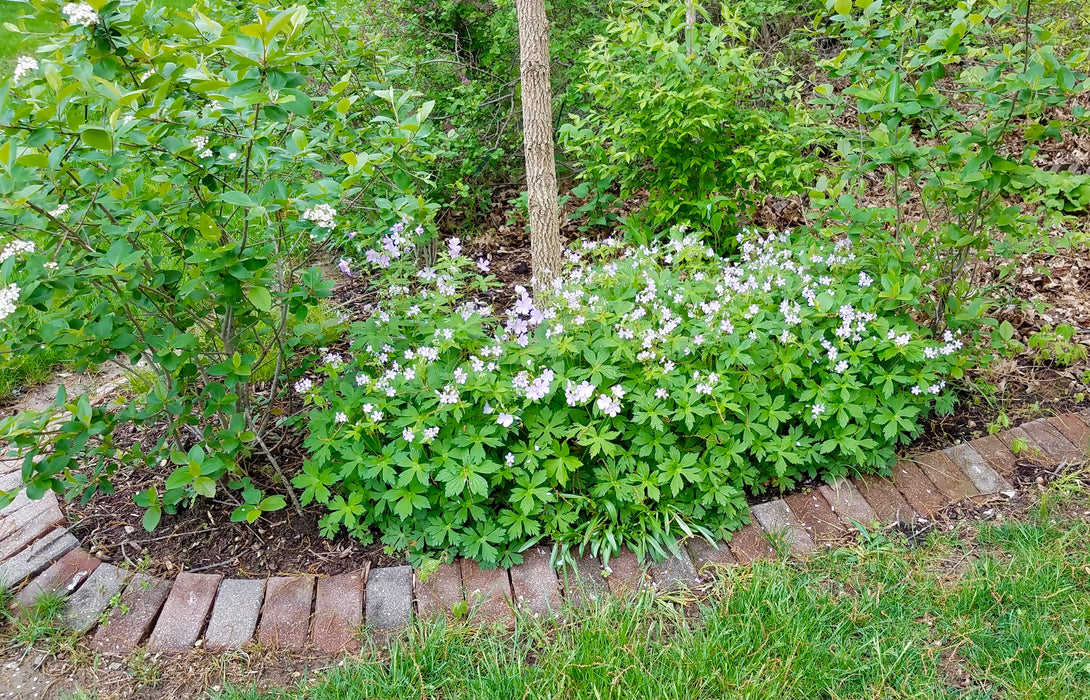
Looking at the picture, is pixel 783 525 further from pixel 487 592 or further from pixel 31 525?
pixel 31 525

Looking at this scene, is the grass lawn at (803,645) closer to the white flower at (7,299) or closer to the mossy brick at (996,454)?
the mossy brick at (996,454)

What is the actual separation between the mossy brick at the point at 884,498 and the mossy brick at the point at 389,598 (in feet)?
4.51

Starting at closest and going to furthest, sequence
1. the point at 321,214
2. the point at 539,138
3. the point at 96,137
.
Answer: the point at 96,137, the point at 321,214, the point at 539,138

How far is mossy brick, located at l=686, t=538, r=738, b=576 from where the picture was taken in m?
2.39

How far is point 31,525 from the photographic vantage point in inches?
102

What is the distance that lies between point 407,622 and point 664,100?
2532 millimetres

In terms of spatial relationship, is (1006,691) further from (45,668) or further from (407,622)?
(45,668)

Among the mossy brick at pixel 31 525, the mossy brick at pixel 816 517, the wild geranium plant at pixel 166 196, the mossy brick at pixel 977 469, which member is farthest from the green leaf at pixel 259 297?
the mossy brick at pixel 977 469

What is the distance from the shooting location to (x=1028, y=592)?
2.21 m

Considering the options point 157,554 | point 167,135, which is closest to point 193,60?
point 167,135

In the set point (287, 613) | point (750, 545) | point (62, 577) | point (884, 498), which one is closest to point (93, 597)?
point (62, 577)

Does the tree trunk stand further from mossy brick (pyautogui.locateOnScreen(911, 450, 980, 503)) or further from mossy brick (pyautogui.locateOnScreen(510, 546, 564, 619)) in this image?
mossy brick (pyautogui.locateOnScreen(911, 450, 980, 503))

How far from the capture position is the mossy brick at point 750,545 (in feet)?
7.91

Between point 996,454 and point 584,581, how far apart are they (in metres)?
1.76
